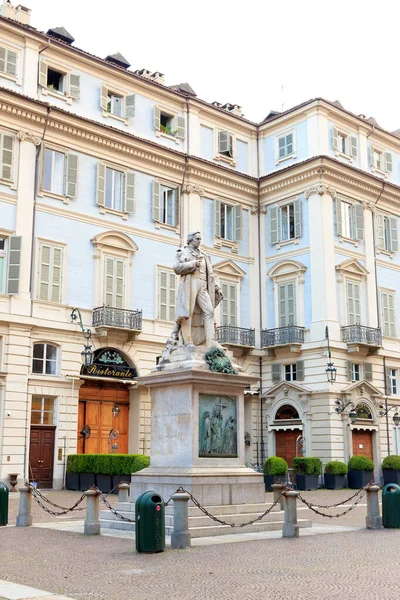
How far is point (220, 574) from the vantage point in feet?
30.7

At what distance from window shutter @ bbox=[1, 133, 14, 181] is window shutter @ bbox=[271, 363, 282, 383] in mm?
15261

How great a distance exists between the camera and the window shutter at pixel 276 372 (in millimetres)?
35656

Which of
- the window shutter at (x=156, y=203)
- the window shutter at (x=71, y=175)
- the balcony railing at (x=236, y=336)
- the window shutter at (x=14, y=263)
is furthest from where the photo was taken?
the balcony railing at (x=236, y=336)

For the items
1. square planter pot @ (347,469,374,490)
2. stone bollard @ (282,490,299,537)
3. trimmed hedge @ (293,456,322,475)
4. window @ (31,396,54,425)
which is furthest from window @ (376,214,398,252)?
stone bollard @ (282,490,299,537)

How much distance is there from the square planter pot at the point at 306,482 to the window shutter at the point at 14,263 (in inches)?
530

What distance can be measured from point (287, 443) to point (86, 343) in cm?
1128

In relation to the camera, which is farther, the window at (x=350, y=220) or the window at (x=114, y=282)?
the window at (x=350, y=220)

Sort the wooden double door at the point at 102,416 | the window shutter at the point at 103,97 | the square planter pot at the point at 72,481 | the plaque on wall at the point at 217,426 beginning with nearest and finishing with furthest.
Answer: the plaque on wall at the point at 217,426
the square planter pot at the point at 72,481
the wooden double door at the point at 102,416
the window shutter at the point at 103,97

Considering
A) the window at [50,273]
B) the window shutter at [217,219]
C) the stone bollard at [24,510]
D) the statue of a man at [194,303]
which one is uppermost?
the window shutter at [217,219]

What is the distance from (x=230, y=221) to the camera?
37031 millimetres

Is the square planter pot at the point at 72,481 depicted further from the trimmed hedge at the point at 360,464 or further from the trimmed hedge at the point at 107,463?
the trimmed hedge at the point at 360,464

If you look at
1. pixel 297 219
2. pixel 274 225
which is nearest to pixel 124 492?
pixel 297 219

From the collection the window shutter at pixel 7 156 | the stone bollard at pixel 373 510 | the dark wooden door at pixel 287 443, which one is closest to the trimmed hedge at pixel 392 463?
the dark wooden door at pixel 287 443

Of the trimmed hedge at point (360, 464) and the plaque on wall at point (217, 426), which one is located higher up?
the plaque on wall at point (217, 426)
